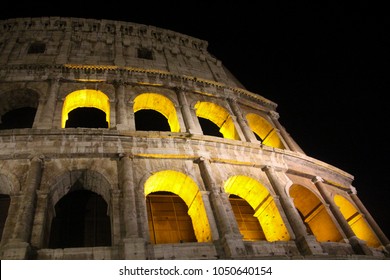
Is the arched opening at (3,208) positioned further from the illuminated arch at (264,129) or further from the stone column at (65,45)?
the illuminated arch at (264,129)

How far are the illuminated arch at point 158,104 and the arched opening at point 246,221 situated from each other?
384cm

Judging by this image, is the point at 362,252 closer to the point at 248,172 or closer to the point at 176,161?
the point at 248,172

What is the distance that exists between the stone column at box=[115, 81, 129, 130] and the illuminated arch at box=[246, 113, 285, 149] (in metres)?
5.65

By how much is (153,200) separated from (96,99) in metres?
4.57

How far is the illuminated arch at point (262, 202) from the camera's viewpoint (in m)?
10.4

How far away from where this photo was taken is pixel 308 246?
9289 mm

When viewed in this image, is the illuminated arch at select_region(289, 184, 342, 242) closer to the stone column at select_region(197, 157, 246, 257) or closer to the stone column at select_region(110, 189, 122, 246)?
the stone column at select_region(197, 157, 246, 257)

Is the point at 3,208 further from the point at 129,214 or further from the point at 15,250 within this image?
the point at 129,214

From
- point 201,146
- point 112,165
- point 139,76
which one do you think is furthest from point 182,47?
point 112,165

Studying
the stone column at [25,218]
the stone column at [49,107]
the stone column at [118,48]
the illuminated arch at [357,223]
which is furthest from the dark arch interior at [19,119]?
the illuminated arch at [357,223]

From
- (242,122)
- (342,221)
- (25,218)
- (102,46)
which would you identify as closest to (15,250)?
Answer: (25,218)

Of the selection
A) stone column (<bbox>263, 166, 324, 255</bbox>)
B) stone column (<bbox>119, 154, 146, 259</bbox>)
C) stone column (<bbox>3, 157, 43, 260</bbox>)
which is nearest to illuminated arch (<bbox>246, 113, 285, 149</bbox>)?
stone column (<bbox>263, 166, 324, 255</bbox>)

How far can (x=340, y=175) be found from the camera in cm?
1410

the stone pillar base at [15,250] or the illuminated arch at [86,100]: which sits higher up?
the illuminated arch at [86,100]
